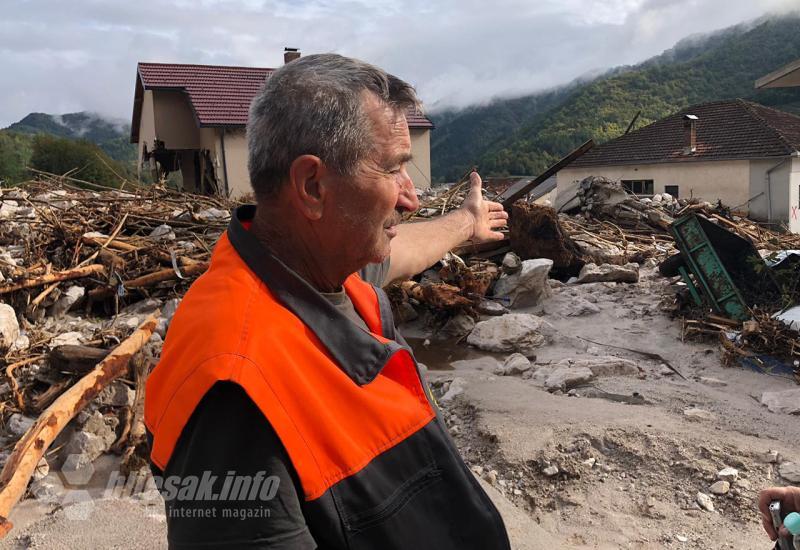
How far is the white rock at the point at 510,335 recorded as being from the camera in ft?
21.8

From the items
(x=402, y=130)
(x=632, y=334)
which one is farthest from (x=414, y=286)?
(x=402, y=130)

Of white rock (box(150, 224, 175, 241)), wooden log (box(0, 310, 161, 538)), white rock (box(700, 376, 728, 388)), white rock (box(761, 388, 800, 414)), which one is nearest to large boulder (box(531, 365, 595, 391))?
white rock (box(700, 376, 728, 388))

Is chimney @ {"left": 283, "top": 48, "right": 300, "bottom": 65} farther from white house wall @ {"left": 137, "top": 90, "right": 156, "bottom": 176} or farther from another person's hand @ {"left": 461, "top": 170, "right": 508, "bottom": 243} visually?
another person's hand @ {"left": 461, "top": 170, "right": 508, "bottom": 243}

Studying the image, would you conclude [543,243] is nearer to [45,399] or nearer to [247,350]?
[45,399]

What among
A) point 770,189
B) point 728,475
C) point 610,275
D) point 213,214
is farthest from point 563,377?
point 770,189

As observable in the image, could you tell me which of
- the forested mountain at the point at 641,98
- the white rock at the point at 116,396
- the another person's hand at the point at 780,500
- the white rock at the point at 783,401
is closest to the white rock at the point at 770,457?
the white rock at the point at 783,401

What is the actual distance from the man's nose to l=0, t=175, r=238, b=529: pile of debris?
294cm

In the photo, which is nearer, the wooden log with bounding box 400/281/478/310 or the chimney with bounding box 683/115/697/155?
the wooden log with bounding box 400/281/478/310

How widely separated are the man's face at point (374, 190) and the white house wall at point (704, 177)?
25.6 metres

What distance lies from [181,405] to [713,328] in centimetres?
686

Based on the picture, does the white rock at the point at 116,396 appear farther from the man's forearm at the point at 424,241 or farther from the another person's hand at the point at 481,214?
the another person's hand at the point at 481,214

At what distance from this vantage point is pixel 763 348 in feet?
19.2

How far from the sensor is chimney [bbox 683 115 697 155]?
94.1 ft

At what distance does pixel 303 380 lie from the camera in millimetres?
1030
